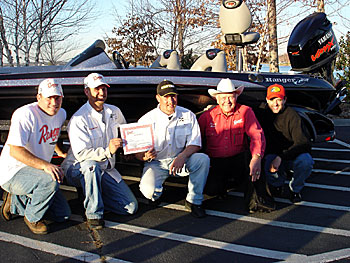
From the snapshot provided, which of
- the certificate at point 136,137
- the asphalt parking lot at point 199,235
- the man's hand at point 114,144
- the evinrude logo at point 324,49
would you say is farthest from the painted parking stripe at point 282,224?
the evinrude logo at point 324,49

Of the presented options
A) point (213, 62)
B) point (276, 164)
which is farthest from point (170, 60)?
point (276, 164)

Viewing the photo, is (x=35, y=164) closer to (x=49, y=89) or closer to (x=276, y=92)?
(x=49, y=89)

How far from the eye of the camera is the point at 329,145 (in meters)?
6.74

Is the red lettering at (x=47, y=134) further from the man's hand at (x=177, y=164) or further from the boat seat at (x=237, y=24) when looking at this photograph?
the boat seat at (x=237, y=24)

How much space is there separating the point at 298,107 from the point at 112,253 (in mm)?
3194

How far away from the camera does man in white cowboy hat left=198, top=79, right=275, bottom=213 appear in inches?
142

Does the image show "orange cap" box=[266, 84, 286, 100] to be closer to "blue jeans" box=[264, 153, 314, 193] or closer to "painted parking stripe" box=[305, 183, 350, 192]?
"blue jeans" box=[264, 153, 314, 193]

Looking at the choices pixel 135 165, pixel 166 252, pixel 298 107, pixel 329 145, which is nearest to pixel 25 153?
pixel 166 252

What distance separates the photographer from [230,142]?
380 centimetres

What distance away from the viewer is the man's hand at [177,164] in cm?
345

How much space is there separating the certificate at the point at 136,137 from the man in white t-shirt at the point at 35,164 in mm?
594

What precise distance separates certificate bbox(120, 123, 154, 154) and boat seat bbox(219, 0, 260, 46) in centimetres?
282

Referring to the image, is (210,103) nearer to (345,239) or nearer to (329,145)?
(345,239)

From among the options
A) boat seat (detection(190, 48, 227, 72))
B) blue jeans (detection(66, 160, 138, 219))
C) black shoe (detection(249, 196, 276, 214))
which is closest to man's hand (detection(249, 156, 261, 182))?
black shoe (detection(249, 196, 276, 214))
